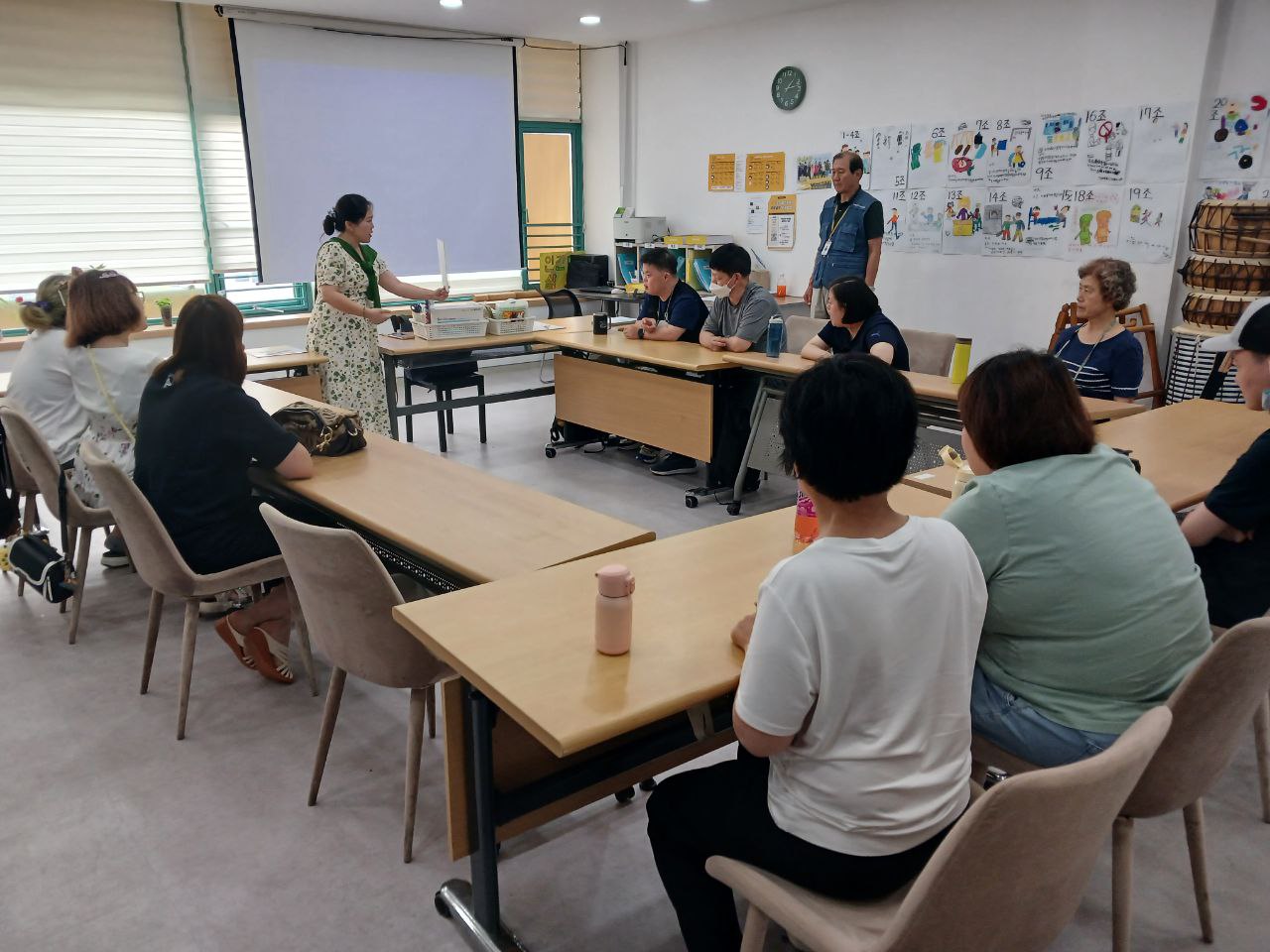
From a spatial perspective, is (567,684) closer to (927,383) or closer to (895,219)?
(927,383)

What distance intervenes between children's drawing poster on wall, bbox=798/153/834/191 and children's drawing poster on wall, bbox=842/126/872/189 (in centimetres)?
18

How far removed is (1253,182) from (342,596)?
15.8 feet

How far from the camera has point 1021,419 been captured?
1.49 metres

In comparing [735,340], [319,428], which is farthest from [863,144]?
[319,428]

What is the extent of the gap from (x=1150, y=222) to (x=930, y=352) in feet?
5.34

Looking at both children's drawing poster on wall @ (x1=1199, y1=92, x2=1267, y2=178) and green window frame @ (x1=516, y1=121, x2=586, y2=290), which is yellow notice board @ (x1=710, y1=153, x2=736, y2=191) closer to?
green window frame @ (x1=516, y1=121, x2=586, y2=290)

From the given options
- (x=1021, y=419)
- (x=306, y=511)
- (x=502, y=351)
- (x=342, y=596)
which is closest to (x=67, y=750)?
(x=306, y=511)

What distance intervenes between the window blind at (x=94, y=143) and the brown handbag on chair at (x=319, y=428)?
4.31m

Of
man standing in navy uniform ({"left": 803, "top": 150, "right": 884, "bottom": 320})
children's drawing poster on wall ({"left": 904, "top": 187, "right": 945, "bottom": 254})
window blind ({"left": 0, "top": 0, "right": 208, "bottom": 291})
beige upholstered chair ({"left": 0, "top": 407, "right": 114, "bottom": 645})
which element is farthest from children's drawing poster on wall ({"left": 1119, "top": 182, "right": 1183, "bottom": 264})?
window blind ({"left": 0, "top": 0, "right": 208, "bottom": 291})

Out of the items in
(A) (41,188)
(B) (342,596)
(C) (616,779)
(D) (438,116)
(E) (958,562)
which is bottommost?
(C) (616,779)

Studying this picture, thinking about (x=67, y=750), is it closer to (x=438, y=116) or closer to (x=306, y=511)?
(x=306, y=511)

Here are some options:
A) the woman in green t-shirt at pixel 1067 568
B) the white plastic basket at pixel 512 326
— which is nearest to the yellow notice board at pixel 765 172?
the white plastic basket at pixel 512 326

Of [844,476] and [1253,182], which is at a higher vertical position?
[1253,182]

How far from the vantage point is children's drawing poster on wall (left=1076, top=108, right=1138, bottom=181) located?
15.9 feet
